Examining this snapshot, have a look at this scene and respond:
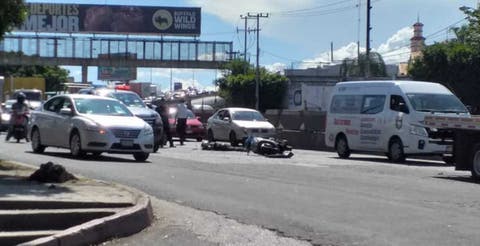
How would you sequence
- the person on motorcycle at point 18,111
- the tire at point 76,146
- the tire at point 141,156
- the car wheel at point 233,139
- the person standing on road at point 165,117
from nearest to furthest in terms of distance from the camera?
the tire at point 76,146
the tire at point 141,156
the person on motorcycle at point 18,111
the person standing on road at point 165,117
the car wheel at point 233,139

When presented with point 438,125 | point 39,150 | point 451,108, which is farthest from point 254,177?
point 451,108

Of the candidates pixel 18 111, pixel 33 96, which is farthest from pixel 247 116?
pixel 33 96

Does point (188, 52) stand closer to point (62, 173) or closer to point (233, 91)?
point (233, 91)

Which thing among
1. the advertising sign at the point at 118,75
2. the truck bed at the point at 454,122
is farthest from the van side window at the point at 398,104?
the advertising sign at the point at 118,75

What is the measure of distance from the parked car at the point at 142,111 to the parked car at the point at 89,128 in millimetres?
3330

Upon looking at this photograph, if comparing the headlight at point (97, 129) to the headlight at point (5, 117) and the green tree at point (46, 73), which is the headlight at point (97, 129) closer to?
the headlight at point (5, 117)

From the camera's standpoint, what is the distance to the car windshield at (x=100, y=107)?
61.9 ft

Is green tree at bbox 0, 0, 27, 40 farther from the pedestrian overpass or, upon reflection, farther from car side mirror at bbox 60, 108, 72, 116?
the pedestrian overpass

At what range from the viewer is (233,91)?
7600 centimetres

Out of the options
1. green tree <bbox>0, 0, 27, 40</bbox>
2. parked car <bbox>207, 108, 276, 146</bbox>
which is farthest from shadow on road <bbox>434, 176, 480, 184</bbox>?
parked car <bbox>207, 108, 276, 146</bbox>

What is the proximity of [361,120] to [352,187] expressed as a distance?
10.5 meters

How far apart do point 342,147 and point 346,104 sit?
4.46 ft

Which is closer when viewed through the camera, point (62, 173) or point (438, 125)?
point (62, 173)

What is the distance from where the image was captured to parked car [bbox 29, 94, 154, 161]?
17.9m
